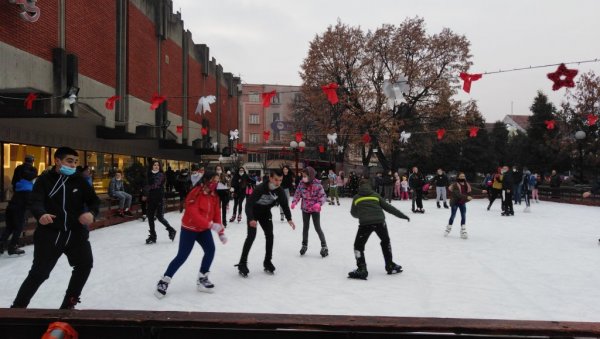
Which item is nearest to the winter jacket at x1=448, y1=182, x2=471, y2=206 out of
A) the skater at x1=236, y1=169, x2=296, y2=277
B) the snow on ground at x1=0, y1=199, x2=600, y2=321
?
the snow on ground at x1=0, y1=199, x2=600, y2=321

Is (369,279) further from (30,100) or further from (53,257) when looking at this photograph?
(30,100)

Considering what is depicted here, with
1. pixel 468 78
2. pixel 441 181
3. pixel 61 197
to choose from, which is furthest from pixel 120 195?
pixel 441 181

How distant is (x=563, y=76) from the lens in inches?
389

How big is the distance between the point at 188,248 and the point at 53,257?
5.40 ft

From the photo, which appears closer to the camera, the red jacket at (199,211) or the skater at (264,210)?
the red jacket at (199,211)

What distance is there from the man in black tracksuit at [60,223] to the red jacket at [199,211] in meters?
1.31

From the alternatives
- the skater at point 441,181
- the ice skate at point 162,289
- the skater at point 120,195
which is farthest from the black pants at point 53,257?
the skater at point 441,181

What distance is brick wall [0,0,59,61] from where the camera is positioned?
11.8m

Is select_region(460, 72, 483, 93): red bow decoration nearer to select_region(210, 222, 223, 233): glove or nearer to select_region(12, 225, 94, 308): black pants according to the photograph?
select_region(210, 222, 223, 233): glove

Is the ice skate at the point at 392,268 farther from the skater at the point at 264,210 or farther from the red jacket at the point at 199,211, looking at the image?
the red jacket at the point at 199,211

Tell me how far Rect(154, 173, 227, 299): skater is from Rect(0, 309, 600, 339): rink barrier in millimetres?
2076

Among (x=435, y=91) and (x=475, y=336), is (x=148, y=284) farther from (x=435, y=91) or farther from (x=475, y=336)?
(x=435, y=91)

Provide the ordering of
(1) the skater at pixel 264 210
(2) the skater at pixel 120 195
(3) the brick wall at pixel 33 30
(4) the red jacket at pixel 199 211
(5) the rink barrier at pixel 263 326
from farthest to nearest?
1. (2) the skater at pixel 120 195
2. (3) the brick wall at pixel 33 30
3. (1) the skater at pixel 264 210
4. (4) the red jacket at pixel 199 211
5. (5) the rink barrier at pixel 263 326

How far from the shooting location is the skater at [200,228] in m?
5.63
